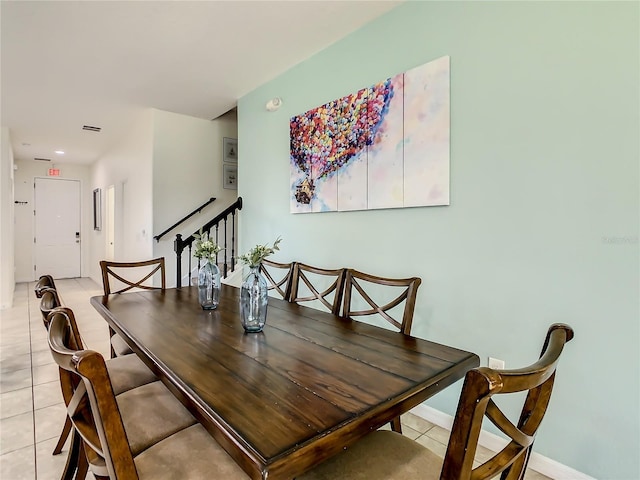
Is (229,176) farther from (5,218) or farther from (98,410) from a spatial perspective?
(98,410)

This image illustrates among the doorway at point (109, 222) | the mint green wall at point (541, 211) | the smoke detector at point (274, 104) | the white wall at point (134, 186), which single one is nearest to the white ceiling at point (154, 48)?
the smoke detector at point (274, 104)

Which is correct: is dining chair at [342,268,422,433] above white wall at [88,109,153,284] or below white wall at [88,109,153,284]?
below

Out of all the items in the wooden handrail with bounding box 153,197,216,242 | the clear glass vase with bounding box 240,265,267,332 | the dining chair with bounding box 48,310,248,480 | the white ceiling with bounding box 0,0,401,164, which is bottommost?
the dining chair with bounding box 48,310,248,480

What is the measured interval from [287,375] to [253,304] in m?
0.48

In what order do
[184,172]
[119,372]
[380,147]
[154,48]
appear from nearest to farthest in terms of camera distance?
[119,372], [380,147], [154,48], [184,172]

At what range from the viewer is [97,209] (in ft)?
24.4

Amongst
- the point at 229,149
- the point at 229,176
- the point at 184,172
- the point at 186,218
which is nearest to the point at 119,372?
the point at 186,218

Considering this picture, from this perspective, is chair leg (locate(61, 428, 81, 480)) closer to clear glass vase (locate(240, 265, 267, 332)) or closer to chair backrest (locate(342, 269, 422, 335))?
clear glass vase (locate(240, 265, 267, 332))

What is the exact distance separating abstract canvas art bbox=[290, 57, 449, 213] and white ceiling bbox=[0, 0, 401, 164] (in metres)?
0.55

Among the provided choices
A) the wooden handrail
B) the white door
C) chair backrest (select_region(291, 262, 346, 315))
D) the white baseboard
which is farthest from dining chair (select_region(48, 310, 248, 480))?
the white door

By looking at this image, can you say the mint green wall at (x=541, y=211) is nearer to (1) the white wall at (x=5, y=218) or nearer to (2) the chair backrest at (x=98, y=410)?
(2) the chair backrest at (x=98, y=410)

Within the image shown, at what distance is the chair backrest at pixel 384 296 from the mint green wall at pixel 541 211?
18 cm

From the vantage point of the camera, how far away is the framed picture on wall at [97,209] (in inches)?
284

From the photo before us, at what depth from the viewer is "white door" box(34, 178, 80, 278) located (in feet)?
25.1
